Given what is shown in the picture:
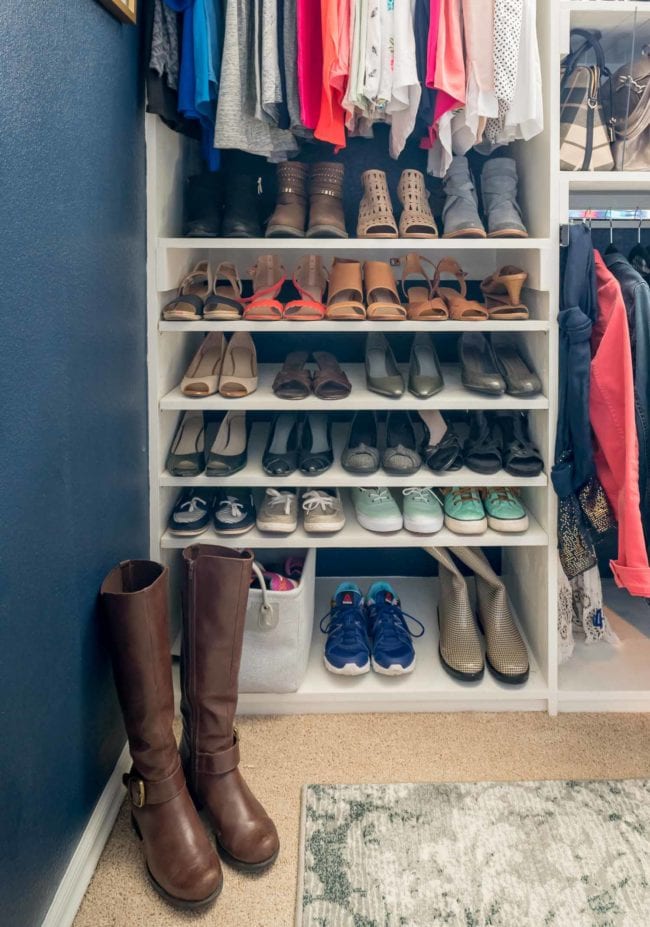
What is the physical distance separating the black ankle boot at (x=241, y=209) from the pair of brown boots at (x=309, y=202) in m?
0.06

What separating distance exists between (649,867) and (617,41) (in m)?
1.84

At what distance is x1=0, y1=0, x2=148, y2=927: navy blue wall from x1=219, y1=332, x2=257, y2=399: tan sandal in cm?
29

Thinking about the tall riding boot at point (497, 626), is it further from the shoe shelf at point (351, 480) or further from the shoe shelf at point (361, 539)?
the shoe shelf at point (351, 480)

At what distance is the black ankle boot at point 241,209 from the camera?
1810 millimetres

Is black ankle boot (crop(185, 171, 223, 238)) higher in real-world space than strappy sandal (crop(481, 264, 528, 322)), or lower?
higher

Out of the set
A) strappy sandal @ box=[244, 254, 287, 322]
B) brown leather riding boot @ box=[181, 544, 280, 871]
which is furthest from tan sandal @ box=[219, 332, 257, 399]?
brown leather riding boot @ box=[181, 544, 280, 871]

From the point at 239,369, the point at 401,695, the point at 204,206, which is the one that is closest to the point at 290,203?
the point at 204,206

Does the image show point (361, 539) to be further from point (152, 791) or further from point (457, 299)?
point (152, 791)

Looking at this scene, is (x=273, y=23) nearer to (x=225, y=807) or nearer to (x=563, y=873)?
(x=225, y=807)

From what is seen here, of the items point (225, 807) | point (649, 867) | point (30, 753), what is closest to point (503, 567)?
point (649, 867)

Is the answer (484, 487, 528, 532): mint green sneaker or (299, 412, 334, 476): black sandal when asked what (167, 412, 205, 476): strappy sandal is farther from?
(484, 487, 528, 532): mint green sneaker

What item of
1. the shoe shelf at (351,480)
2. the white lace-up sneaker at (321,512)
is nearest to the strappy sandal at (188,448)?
the shoe shelf at (351,480)

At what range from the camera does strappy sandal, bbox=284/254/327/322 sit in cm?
173

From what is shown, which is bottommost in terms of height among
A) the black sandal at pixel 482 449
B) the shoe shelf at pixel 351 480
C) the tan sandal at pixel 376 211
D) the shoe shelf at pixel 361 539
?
the shoe shelf at pixel 361 539
